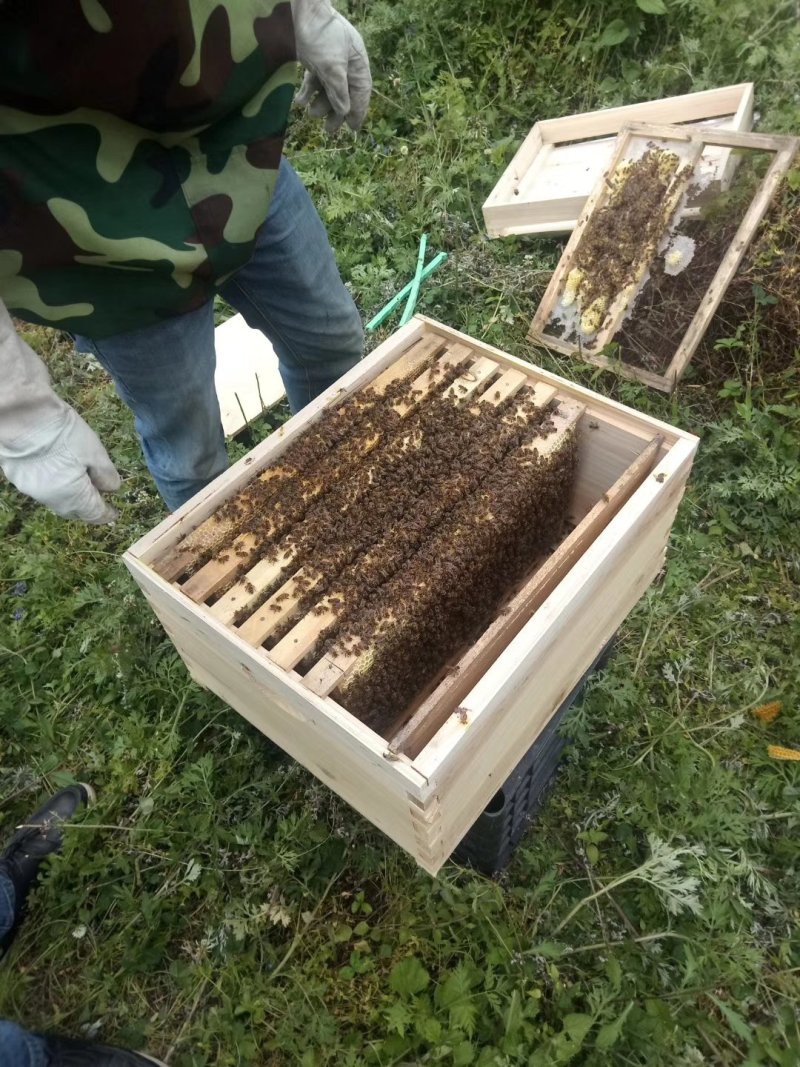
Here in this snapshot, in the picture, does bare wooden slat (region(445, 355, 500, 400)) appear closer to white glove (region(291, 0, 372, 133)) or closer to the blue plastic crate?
the blue plastic crate

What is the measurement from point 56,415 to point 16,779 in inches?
67.2

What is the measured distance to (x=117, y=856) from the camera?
2512mm

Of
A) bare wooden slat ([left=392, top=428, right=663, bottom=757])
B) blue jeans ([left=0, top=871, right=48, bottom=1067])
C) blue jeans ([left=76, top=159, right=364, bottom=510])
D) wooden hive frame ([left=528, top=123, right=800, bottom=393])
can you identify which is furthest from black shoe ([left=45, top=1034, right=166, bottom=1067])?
wooden hive frame ([left=528, top=123, right=800, bottom=393])

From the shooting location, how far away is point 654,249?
11.4 ft

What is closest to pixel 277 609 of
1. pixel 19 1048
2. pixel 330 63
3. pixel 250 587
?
pixel 250 587

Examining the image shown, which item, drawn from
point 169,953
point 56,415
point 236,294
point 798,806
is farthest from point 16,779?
point 798,806

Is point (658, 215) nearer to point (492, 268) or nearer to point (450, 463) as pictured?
point (492, 268)

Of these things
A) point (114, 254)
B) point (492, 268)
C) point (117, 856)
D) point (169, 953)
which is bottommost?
point (169, 953)

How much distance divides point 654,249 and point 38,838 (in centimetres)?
369

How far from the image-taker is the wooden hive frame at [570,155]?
384 centimetres

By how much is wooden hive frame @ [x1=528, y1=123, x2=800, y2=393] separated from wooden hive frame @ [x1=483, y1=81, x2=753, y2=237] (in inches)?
4.7

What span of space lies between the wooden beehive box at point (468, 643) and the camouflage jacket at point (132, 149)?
1.74 ft

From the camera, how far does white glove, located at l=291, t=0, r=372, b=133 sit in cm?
235

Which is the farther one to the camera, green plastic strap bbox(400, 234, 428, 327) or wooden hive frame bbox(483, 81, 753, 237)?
wooden hive frame bbox(483, 81, 753, 237)
